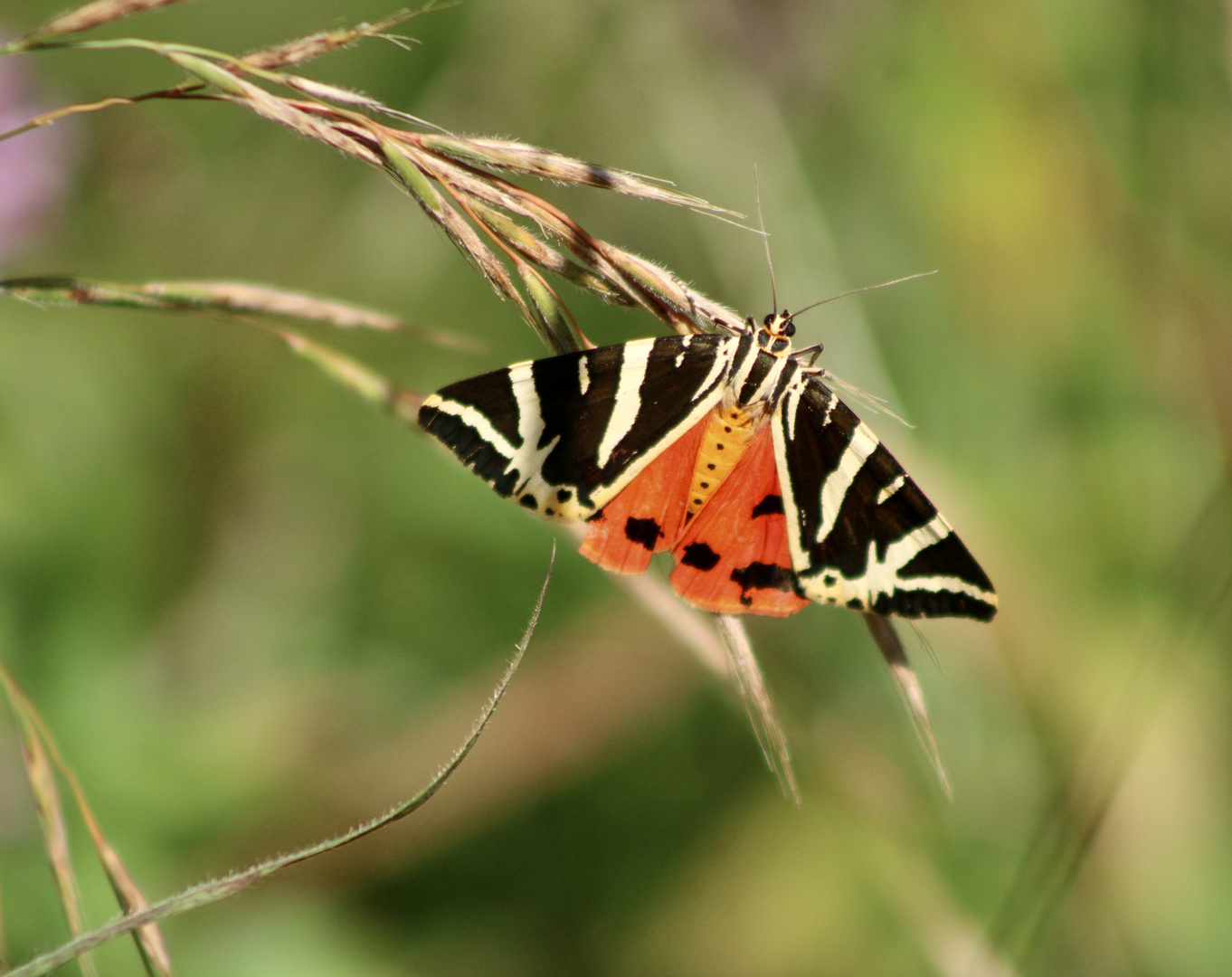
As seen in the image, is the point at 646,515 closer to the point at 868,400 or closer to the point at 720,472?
the point at 720,472

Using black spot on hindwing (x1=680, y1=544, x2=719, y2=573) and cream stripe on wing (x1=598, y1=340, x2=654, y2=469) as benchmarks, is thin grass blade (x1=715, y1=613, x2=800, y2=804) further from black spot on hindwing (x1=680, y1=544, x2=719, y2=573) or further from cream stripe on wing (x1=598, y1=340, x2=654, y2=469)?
cream stripe on wing (x1=598, y1=340, x2=654, y2=469)

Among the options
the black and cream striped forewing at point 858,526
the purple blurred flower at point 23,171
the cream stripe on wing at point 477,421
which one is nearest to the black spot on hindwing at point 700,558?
the black and cream striped forewing at point 858,526

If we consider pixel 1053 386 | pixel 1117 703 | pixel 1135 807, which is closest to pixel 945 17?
pixel 1053 386

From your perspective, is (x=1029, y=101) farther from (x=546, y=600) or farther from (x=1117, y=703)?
(x=546, y=600)

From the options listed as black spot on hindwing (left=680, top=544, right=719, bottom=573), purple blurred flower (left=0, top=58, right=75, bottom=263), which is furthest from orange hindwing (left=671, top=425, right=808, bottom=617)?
purple blurred flower (left=0, top=58, right=75, bottom=263)

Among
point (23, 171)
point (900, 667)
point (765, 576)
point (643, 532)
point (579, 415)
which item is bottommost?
point (900, 667)

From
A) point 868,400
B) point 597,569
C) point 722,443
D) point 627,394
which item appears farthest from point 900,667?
point 597,569
